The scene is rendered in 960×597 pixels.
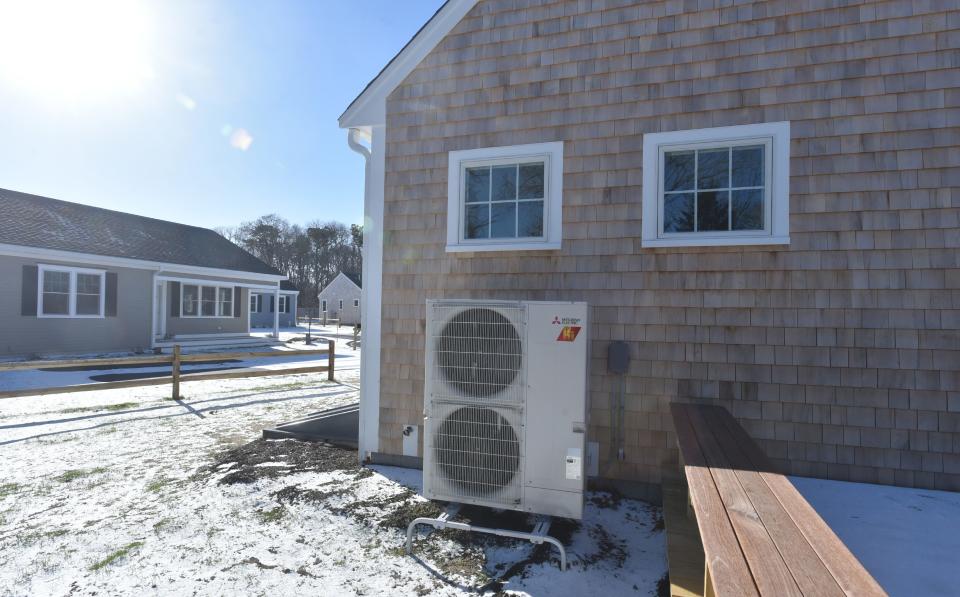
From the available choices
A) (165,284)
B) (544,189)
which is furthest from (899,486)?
(165,284)

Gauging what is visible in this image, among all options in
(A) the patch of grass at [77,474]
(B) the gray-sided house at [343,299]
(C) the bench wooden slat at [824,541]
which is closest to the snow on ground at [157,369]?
(A) the patch of grass at [77,474]

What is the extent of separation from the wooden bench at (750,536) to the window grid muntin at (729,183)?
168 centimetres

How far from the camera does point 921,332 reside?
325 centimetres

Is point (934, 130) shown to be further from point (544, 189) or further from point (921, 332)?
point (544, 189)

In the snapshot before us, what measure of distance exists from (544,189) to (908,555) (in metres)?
3.35

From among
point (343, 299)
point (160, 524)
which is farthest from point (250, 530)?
point (343, 299)

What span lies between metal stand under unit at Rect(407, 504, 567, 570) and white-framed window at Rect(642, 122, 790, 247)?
2.29 m

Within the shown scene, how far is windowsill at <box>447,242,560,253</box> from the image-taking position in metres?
4.00

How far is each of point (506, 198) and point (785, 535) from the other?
3.32 meters

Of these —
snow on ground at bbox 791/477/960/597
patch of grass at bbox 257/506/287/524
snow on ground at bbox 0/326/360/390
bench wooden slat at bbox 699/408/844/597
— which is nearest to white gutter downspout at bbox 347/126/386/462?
patch of grass at bbox 257/506/287/524

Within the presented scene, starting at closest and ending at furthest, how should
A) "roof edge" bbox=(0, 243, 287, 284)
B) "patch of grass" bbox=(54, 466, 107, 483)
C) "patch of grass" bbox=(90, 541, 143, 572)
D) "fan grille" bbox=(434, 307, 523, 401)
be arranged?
"patch of grass" bbox=(90, 541, 143, 572) < "fan grille" bbox=(434, 307, 523, 401) < "patch of grass" bbox=(54, 466, 107, 483) < "roof edge" bbox=(0, 243, 287, 284)

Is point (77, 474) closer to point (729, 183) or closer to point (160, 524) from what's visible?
point (160, 524)

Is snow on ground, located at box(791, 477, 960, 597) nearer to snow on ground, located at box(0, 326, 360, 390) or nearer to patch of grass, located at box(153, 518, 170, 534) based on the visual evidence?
patch of grass, located at box(153, 518, 170, 534)

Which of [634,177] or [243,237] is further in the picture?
[243,237]
